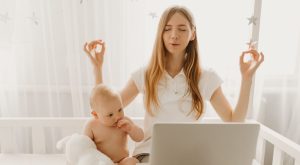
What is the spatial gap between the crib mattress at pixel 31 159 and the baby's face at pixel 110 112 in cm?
42

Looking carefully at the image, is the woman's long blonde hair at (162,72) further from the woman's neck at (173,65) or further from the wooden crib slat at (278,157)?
the wooden crib slat at (278,157)

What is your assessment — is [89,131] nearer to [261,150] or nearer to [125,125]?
[125,125]

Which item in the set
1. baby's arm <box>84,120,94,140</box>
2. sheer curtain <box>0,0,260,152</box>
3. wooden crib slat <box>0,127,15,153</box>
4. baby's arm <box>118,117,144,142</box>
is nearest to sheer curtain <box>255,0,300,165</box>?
sheer curtain <box>0,0,260,152</box>

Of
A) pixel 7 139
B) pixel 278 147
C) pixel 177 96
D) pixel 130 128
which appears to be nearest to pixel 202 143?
pixel 130 128

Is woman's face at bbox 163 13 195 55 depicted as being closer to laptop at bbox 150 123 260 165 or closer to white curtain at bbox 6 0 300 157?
white curtain at bbox 6 0 300 157

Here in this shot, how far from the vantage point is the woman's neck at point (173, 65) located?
1119 mm

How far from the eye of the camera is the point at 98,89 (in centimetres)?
89

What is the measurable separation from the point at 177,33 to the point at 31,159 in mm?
799

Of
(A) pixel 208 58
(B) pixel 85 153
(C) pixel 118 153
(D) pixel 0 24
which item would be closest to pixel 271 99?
(A) pixel 208 58

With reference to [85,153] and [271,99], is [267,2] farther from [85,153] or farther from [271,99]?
[85,153]

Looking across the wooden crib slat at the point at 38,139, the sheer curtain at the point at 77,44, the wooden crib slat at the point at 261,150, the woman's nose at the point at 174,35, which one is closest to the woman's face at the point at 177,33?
the woman's nose at the point at 174,35

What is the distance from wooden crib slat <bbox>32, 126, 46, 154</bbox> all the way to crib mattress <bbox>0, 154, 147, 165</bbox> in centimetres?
3

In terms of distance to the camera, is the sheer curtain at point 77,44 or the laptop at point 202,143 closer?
the laptop at point 202,143

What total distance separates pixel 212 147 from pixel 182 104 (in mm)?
401
